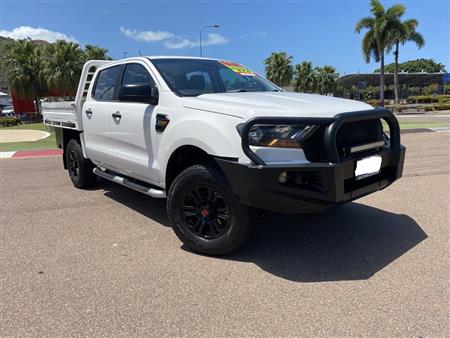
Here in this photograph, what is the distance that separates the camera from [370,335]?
2.58 m

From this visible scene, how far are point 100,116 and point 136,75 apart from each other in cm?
87

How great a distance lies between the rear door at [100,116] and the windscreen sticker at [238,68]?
1.37 metres

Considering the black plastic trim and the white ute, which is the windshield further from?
the black plastic trim

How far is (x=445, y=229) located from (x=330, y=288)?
2064 millimetres

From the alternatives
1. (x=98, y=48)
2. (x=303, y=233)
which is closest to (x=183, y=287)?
(x=303, y=233)

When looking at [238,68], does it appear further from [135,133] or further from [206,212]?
[206,212]

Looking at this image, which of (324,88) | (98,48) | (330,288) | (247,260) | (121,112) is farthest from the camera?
(324,88)

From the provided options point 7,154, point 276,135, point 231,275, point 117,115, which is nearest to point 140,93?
point 117,115

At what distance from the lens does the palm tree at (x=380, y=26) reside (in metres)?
38.6

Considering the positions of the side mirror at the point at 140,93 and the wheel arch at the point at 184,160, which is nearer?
the wheel arch at the point at 184,160

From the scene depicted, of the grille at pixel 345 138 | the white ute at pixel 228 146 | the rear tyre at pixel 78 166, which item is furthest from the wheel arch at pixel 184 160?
the rear tyre at pixel 78 166

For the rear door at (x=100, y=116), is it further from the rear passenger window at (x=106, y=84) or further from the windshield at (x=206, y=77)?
the windshield at (x=206, y=77)

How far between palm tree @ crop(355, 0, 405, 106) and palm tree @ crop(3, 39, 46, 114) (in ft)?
103

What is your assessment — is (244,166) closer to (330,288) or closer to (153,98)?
(330,288)
